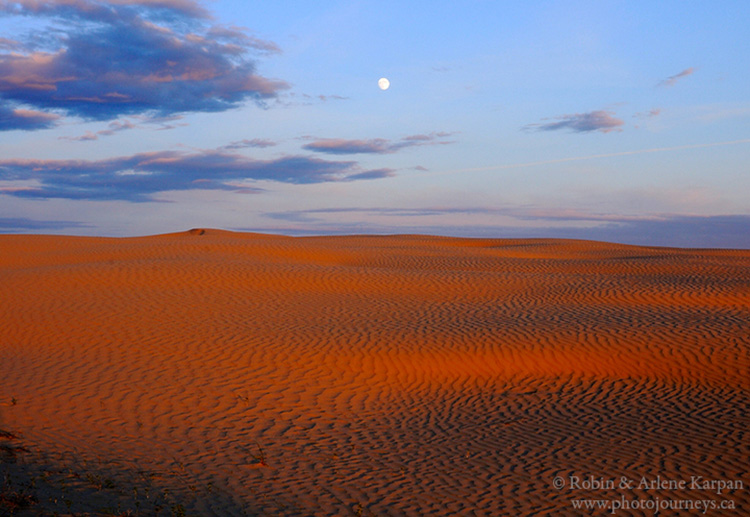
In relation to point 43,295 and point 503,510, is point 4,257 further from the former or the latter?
point 503,510

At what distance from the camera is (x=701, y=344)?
13.1 metres

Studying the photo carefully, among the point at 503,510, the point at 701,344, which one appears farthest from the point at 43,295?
the point at 701,344

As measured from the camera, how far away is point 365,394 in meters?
11.0

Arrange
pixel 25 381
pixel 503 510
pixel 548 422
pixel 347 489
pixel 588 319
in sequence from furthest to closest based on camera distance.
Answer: pixel 588 319 < pixel 25 381 < pixel 548 422 < pixel 347 489 < pixel 503 510

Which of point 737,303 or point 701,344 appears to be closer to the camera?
point 701,344

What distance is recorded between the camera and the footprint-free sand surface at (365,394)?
6785mm

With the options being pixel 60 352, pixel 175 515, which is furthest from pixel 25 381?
pixel 175 515

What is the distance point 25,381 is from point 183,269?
11.2 meters

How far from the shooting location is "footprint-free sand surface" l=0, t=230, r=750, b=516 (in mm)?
6785

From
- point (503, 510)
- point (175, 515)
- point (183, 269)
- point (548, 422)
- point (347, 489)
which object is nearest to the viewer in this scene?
point (175, 515)

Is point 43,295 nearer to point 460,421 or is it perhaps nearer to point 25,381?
point 25,381

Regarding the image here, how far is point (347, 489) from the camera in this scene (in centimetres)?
685

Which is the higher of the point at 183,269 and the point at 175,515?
the point at 183,269

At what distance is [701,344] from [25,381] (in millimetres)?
14880
